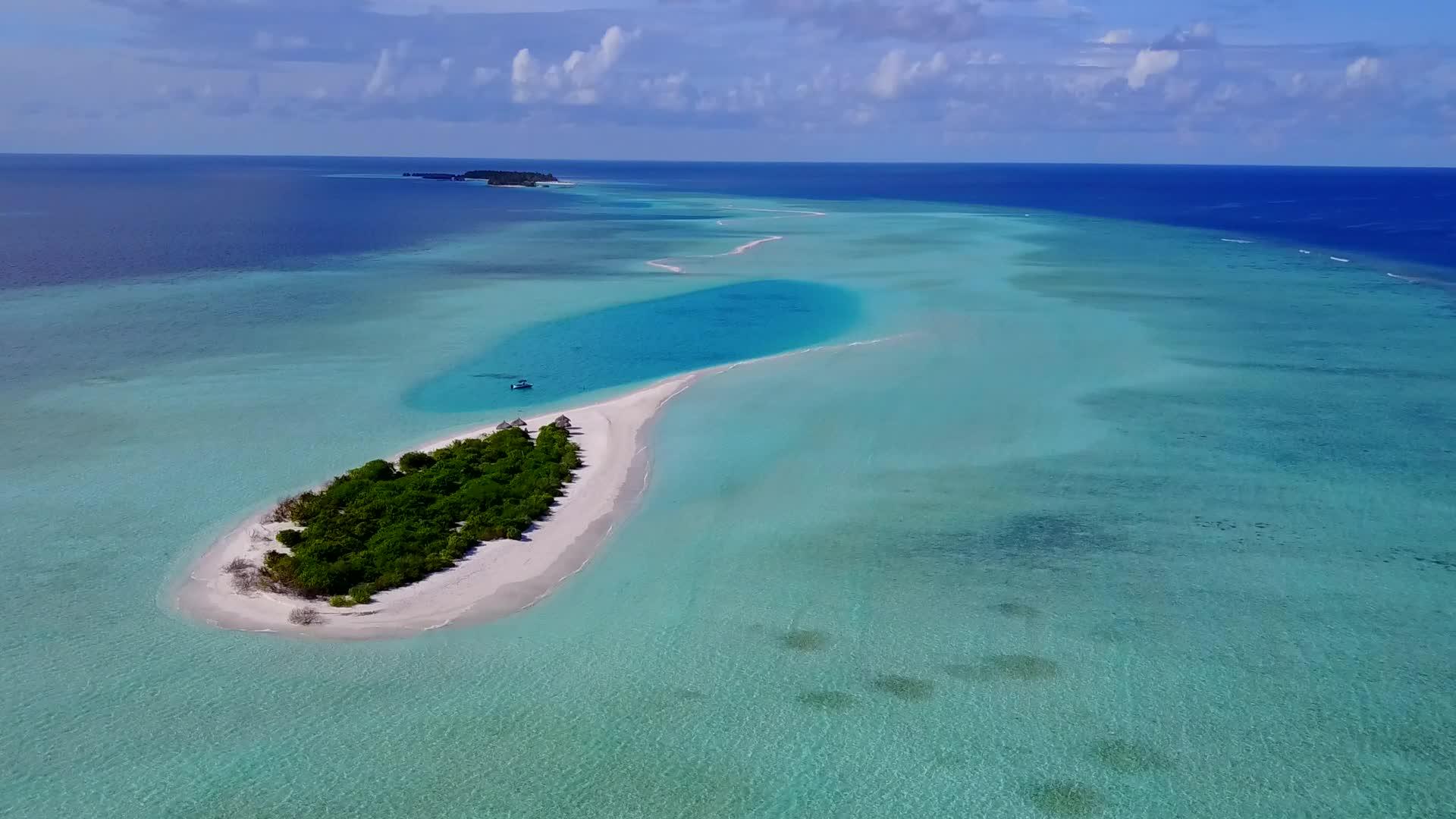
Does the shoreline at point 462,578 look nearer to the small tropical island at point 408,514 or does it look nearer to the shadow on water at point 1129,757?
the small tropical island at point 408,514

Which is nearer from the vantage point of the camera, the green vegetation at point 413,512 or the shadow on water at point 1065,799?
the shadow on water at point 1065,799

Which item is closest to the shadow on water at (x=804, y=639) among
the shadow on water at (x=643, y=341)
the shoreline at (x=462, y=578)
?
the shoreline at (x=462, y=578)

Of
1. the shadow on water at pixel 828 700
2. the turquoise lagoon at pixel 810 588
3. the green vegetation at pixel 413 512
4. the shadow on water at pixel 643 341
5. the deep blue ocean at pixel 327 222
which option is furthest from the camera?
the deep blue ocean at pixel 327 222

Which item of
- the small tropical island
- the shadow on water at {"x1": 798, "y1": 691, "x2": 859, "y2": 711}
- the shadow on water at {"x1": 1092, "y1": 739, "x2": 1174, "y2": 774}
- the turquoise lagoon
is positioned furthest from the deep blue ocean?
the shadow on water at {"x1": 1092, "y1": 739, "x2": 1174, "y2": 774}

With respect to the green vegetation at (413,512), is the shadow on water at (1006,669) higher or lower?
lower

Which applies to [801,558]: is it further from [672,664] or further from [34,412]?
[34,412]

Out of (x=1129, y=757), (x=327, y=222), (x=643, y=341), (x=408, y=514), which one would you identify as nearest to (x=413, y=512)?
(x=408, y=514)

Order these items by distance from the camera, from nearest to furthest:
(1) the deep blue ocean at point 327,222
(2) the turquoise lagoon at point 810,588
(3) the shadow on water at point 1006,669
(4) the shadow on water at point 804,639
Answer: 1. (2) the turquoise lagoon at point 810,588
2. (3) the shadow on water at point 1006,669
3. (4) the shadow on water at point 804,639
4. (1) the deep blue ocean at point 327,222

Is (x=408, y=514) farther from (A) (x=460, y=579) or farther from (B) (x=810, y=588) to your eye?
(B) (x=810, y=588)
